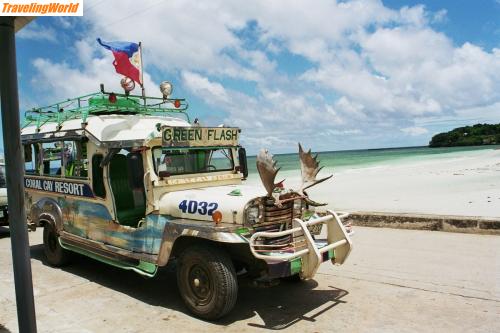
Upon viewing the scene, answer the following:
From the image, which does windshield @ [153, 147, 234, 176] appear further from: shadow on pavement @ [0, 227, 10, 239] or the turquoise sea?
the turquoise sea

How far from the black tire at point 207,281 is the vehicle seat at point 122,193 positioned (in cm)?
172

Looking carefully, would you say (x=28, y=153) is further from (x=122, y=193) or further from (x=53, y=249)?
(x=122, y=193)

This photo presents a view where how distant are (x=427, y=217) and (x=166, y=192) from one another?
18.9ft

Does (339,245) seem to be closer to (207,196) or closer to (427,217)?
(207,196)

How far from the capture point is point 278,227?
208 inches

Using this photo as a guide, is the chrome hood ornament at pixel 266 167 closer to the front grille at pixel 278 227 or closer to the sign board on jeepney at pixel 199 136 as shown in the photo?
the front grille at pixel 278 227

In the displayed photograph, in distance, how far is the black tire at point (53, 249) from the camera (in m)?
7.51

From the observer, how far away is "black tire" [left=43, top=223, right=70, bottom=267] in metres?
7.51

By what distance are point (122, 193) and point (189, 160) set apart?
1.50 metres

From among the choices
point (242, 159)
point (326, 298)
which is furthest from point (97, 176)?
point (326, 298)

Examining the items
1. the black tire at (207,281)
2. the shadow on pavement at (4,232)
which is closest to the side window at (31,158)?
the shadow on pavement at (4,232)

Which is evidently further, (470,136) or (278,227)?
(470,136)

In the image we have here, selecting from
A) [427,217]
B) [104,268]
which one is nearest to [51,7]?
[104,268]

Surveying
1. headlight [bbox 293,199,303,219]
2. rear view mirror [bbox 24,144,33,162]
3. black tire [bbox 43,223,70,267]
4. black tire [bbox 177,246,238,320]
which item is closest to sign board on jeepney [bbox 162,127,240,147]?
black tire [bbox 177,246,238,320]
